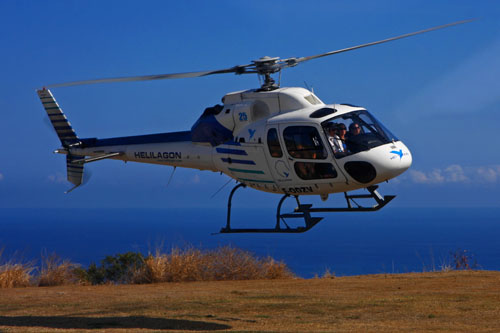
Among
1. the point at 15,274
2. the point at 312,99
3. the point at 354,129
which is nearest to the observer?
the point at 354,129

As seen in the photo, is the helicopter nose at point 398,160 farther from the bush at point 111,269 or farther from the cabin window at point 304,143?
the bush at point 111,269

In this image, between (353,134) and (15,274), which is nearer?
(353,134)

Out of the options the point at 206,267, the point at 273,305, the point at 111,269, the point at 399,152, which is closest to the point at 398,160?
the point at 399,152

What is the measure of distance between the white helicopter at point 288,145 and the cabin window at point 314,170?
0.02 m

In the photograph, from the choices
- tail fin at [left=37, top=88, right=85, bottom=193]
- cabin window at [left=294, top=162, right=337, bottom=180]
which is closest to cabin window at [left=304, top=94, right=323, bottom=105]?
cabin window at [left=294, top=162, right=337, bottom=180]

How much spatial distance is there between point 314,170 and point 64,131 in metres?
10.4

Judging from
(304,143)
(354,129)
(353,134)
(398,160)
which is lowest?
(398,160)

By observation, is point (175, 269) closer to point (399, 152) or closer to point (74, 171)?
point (74, 171)

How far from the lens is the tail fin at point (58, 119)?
2078 centimetres

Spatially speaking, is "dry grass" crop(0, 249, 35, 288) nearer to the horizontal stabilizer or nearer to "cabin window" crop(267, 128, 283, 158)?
the horizontal stabilizer

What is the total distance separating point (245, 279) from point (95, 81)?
8.30m

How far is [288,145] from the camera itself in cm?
1406

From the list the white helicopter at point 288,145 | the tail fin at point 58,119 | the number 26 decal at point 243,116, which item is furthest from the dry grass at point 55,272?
the number 26 decal at point 243,116

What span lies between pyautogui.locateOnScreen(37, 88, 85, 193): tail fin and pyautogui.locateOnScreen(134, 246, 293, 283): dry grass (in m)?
3.58
